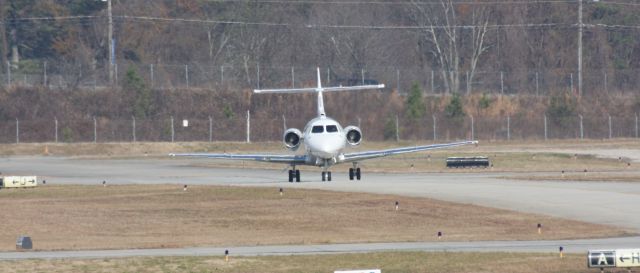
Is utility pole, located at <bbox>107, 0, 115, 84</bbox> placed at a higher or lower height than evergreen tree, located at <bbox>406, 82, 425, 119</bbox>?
higher

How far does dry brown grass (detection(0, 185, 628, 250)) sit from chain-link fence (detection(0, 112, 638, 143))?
3511cm

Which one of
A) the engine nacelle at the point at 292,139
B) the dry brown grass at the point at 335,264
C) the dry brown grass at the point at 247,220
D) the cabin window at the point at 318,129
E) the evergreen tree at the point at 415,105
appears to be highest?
the evergreen tree at the point at 415,105

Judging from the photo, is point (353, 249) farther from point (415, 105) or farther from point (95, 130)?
point (415, 105)

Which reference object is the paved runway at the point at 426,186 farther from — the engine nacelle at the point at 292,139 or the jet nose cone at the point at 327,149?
the engine nacelle at the point at 292,139

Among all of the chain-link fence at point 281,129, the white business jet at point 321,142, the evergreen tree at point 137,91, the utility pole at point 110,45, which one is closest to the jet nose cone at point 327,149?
the white business jet at point 321,142

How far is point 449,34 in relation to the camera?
10219 cm

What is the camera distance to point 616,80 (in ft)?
326

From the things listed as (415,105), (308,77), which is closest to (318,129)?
(415,105)

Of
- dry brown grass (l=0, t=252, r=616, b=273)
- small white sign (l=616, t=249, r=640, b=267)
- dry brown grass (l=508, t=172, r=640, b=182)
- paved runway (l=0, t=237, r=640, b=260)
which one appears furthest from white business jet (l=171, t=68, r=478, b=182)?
small white sign (l=616, t=249, r=640, b=267)

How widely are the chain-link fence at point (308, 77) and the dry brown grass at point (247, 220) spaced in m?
46.9

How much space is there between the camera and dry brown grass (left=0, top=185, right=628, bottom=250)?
33219 millimetres

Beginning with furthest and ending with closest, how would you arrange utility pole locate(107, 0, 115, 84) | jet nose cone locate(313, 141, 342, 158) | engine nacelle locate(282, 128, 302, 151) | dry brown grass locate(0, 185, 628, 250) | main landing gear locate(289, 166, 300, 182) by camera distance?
utility pole locate(107, 0, 115, 84) → main landing gear locate(289, 166, 300, 182) → engine nacelle locate(282, 128, 302, 151) → jet nose cone locate(313, 141, 342, 158) → dry brown grass locate(0, 185, 628, 250)

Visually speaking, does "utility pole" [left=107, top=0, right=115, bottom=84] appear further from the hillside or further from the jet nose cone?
the jet nose cone

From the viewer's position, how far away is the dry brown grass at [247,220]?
33219 mm
